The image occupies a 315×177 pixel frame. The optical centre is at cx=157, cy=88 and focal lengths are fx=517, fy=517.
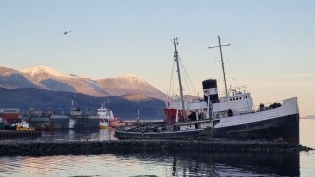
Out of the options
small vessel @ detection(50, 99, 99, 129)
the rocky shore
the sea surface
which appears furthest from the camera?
small vessel @ detection(50, 99, 99, 129)

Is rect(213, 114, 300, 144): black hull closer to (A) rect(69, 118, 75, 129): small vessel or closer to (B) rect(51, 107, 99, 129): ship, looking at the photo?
(B) rect(51, 107, 99, 129): ship

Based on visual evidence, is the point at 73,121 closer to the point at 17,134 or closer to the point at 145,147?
the point at 17,134

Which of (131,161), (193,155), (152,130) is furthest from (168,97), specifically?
(131,161)

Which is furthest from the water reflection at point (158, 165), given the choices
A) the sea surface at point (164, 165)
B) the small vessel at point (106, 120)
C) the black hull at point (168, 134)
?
the small vessel at point (106, 120)

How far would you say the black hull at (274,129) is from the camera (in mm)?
54156

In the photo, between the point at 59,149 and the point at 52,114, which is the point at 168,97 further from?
the point at 52,114

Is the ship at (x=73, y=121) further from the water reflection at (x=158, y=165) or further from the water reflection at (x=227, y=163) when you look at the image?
the water reflection at (x=227, y=163)

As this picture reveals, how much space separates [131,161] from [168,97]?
25.6m

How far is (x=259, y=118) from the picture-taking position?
54.2 m

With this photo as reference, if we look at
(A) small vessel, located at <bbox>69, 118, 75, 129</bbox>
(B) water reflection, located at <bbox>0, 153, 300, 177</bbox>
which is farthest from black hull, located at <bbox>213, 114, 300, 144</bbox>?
(A) small vessel, located at <bbox>69, 118, 75, 129</bbox>

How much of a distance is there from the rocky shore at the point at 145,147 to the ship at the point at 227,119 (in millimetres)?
1751

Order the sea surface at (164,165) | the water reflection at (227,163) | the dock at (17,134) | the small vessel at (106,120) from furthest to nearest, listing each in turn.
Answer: the small vessel at (106,120) < the dock at (17,134) < the water reflection at (227,163) < the sea surface at (164,165)

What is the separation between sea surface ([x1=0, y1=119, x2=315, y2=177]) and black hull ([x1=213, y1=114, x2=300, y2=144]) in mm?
4734

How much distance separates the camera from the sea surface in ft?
117
